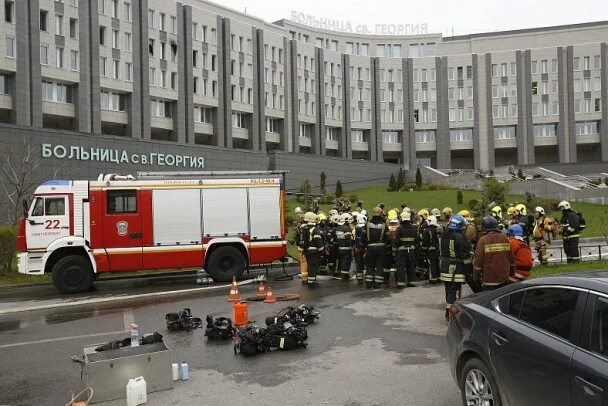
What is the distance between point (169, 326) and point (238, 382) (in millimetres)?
3081

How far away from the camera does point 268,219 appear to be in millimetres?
15297

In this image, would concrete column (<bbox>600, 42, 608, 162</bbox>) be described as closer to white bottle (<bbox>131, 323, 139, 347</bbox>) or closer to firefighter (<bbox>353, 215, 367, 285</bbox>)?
firefighter (<bbox>353, 215, 367, 285</bbox>)

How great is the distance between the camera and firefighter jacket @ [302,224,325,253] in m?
13.5

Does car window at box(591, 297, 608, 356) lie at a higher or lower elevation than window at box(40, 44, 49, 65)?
lower

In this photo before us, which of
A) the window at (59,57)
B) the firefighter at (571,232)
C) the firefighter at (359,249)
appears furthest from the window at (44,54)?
the firefighter at (571,232)

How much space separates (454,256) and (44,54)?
Answer: 4120 cm

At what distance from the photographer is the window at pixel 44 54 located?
41.6m

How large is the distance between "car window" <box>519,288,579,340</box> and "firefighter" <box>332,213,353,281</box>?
371 inches

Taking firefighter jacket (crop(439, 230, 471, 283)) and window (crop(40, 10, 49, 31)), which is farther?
window (crop(40, 10, 49, 31))

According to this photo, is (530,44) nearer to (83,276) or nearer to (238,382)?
(83,276)

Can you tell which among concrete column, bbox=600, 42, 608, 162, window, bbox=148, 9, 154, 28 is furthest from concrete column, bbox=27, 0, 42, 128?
concrete column, bbox=600, 42, 608, 162

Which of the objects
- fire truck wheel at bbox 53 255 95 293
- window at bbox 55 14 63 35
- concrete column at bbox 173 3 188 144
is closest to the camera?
fire truck wheel at bbox 53 255 95 293

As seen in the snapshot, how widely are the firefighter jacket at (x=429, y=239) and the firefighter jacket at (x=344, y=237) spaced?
177 centimetres

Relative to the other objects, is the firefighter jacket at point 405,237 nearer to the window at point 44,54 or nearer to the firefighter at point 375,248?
the firefighter at point 375,248
